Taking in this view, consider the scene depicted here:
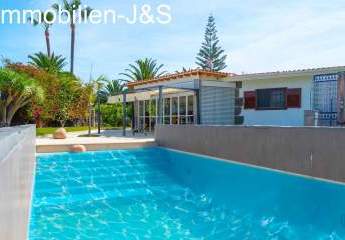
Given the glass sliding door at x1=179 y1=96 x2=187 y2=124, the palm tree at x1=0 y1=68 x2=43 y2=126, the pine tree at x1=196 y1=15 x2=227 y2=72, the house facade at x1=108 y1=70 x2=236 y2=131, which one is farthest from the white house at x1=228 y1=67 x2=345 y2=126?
the pine tree at x1=196 y1=15 x2=227 y2=72

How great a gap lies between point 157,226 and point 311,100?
434 inches

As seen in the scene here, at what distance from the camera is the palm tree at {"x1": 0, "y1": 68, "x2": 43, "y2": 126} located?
76.2 ft

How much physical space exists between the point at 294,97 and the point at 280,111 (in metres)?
0.99

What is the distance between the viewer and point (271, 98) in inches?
742

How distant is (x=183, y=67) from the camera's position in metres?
49.7

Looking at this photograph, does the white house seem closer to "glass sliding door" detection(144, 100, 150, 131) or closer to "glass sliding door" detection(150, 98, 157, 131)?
"glass sliding door" detection(150, 98, 157, 131)

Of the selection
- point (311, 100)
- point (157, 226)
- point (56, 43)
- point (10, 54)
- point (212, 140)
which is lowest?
point (157, 226)

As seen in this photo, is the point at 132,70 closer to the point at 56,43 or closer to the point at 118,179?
the point at 56,43

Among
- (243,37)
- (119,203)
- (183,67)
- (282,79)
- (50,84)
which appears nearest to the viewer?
(119,203)

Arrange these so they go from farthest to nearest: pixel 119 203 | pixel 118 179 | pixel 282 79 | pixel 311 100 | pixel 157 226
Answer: pixel 282 79, pixel 311 100, pixel 118 179, pixel 119 203, pixel 157 226

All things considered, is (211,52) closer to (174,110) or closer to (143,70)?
(143,70)

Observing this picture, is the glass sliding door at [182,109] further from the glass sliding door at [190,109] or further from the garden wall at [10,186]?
the garden wall at [10,186]

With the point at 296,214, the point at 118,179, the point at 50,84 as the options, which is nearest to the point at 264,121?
the point at 118,179

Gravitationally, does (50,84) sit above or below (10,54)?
below
